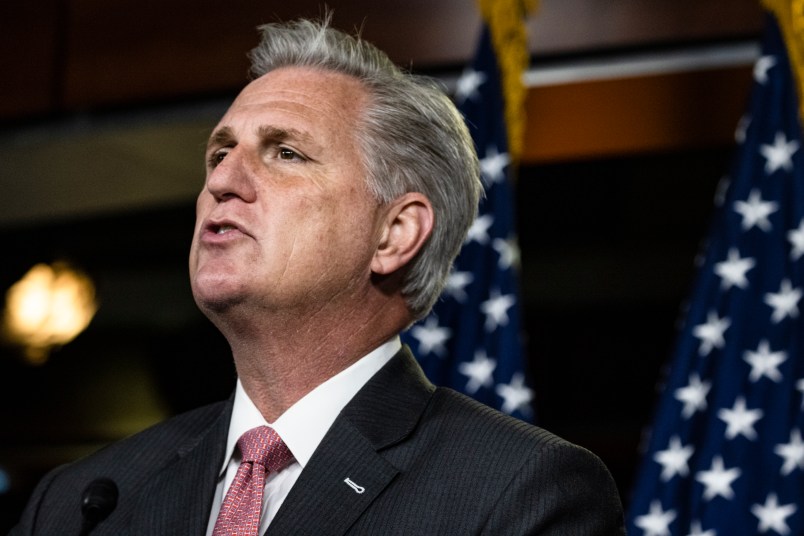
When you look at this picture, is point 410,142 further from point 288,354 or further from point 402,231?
point 288,354

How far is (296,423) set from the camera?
1.68 metres

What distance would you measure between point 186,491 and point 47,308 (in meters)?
3.62

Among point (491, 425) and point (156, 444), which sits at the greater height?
point (491, 425)

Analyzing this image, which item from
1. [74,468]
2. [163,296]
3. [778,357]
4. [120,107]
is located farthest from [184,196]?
[778,357]

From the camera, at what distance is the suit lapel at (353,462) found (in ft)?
4.89

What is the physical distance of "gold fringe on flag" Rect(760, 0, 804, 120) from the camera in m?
2.48

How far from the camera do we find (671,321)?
4.59 m

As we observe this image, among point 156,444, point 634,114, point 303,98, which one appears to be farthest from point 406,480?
point 634,114

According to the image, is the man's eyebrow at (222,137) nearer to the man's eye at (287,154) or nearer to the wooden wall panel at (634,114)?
the man's eye at (287,154)

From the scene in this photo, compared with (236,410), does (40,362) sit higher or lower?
lower

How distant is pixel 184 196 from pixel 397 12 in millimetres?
1330

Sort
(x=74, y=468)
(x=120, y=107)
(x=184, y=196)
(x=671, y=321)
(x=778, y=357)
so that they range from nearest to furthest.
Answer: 1. (x=74, y=468)
2. (x=778, y=357)
3. (x=120, y=107)
4. (x=184, y=196)
5. (x=671, y=321)

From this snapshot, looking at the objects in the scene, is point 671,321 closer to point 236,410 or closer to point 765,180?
point 765,180

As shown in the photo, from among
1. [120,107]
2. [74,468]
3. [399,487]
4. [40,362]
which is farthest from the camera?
[40,362]
